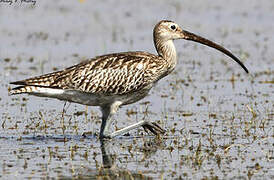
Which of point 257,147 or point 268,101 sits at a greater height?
point 268,101

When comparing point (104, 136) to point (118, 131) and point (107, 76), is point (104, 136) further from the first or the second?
point (107, 76)

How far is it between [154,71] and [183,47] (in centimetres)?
1034

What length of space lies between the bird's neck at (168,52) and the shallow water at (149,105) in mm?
1187

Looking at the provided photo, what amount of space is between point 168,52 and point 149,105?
2572 millimetres

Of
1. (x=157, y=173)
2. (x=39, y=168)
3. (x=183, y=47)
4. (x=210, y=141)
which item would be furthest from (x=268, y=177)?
(x=183, y=47)

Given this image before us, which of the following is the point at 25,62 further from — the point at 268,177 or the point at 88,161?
the point at 268,177

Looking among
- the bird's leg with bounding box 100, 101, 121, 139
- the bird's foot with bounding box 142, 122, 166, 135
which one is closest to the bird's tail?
the bird's leg with bounding box 100, 101, 121, 139

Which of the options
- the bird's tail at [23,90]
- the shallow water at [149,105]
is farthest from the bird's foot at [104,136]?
the bird's tail at [23,90]

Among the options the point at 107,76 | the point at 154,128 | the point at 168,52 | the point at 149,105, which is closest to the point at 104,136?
the point at 154,128

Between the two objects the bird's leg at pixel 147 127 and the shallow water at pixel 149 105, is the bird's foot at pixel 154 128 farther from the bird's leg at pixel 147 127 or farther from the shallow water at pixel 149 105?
the shallow water at pixel 149 105

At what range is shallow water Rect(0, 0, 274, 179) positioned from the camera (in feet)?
37.3

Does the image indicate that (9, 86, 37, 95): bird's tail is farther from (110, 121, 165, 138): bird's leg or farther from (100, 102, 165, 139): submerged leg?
(110, 121, 165, 138): bird's leg

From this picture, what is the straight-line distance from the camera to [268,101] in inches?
651

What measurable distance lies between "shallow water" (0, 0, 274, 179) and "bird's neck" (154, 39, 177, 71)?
46.7 inches
